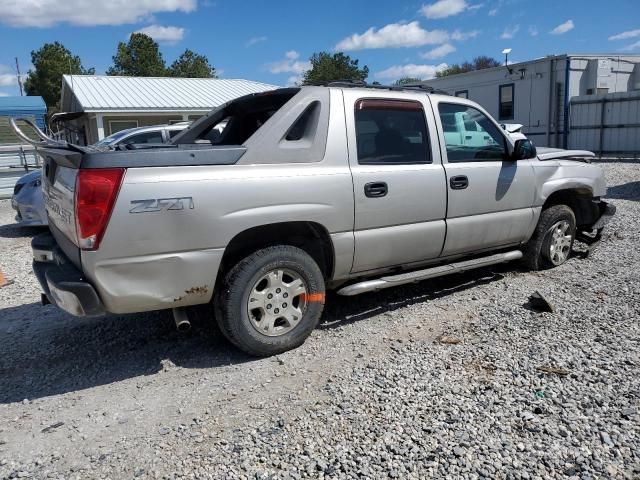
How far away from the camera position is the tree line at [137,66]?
5597 centimetres

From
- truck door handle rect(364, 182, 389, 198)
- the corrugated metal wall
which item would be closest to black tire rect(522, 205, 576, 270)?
truck door handle rect(364, 182, 389, 198)

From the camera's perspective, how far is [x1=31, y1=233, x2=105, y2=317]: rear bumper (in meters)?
3.31

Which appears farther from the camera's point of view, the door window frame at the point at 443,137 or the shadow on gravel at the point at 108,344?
the door window frame at the point at 443,137

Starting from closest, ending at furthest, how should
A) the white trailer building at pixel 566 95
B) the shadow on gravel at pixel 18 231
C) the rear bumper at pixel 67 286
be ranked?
the rear bumper at pixel 67 286 → the shadow on gravel at pixel 18 231 → the white trailer building at pixel 566 95

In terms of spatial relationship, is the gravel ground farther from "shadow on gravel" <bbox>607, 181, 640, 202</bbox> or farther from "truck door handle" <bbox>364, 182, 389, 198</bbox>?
"shadow on gravel" <bbox>607, 181, 640, 202</bbox>

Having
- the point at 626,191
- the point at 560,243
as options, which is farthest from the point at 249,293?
the point at 626,191

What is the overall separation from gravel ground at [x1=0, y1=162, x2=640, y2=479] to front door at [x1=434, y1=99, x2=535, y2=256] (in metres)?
0.63

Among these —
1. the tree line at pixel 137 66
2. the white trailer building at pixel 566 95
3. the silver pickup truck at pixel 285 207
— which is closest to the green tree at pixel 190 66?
the tree line at pixel 137 66

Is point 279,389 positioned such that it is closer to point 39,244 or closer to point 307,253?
point 307,253

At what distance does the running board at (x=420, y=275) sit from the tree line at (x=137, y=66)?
50633 millimetres

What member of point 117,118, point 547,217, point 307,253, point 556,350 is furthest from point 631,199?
point 117,118

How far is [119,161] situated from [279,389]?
177 centimetres

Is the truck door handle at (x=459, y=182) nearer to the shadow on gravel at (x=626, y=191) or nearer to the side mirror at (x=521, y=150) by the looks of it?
the side mirror at (x=521, y=150)

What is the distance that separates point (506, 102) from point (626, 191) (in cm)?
1250
